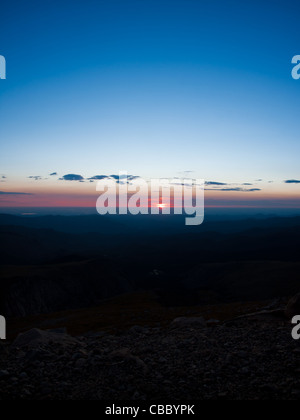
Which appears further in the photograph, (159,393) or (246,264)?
(246,264)

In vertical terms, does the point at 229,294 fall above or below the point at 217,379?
below

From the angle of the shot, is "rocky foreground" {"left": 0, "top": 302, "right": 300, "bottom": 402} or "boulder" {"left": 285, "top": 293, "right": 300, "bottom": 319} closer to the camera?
"rocky foreground" {"left": 0, "top": 302, "right": 300, "bottom": 402}

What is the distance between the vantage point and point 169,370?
1182 cm

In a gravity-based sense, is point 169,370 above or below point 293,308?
below

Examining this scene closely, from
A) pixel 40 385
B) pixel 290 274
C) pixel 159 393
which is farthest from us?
pixel 290 274

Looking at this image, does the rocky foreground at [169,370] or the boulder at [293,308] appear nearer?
the rocky foreground at [169,370]

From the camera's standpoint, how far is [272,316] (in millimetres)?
20031

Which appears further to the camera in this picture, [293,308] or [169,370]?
[293,308]

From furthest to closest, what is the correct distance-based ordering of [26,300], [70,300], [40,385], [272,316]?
[70,300] → [26,300] → [272,316] → [40,385]

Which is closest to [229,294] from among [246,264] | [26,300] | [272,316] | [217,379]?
[246,264]

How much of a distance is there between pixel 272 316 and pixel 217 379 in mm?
11018

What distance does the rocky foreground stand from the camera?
10.1 meters

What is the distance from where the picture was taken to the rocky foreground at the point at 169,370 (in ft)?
33.2
